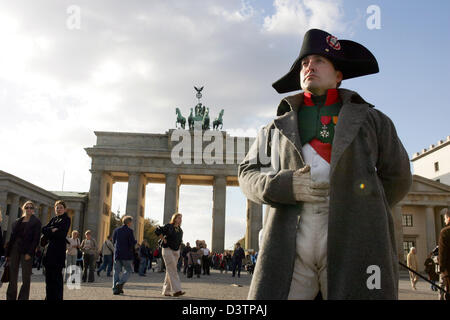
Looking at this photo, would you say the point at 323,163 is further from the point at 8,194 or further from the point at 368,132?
the point at 8,194

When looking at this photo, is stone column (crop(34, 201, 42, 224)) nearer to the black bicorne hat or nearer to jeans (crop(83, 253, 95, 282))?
jeans (crop(83, 253, 95, 282))

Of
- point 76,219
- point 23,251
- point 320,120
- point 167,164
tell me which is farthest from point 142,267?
point 76,219

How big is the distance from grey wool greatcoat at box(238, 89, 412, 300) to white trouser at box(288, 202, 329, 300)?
0.18 feet

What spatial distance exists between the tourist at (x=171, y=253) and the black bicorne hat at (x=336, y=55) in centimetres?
984

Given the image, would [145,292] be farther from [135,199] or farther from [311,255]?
[135,199]

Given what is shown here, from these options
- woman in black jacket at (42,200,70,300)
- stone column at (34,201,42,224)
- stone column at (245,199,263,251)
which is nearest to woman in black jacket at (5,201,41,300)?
woman in black jacket at (42,200,70,300)

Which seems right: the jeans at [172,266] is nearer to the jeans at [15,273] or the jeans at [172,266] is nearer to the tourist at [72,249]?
the jeans at [15,273]

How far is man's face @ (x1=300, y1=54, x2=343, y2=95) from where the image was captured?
266cm

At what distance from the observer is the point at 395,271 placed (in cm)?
229

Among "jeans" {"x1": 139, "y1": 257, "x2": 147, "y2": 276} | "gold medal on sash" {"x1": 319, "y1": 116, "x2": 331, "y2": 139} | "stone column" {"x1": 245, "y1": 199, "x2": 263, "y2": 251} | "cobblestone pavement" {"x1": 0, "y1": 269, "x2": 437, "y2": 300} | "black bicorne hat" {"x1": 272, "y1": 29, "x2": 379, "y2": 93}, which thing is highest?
"stone column" {"x1": 245, "y1": 199, "x2": 263, "y2": 251}

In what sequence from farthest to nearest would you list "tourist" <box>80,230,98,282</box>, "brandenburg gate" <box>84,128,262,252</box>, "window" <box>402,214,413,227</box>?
"window" <box>402,214,413,227</box> < "brandenburg gate" <box>84,128,262,252</box> < "tourist" <box>80,230,98,282</box>

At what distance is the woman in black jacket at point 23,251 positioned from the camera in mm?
9305
